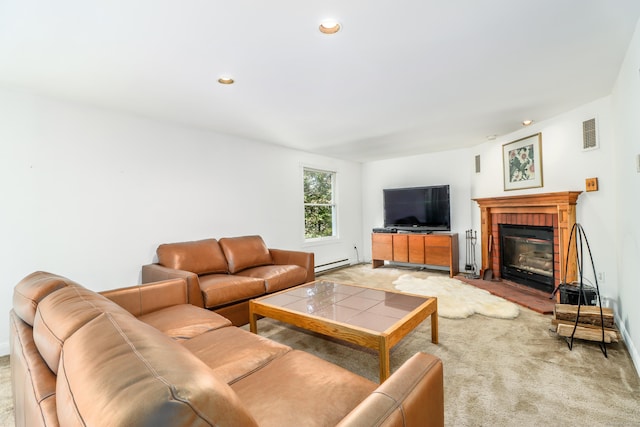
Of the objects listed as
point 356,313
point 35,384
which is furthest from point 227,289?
point 35,384

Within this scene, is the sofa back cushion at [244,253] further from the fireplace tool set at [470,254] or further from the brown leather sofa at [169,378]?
the fireplace tool set at [470,254]

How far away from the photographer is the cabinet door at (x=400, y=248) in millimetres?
5508

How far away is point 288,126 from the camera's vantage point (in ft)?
12.5

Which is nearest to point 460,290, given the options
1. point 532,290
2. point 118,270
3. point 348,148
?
point 532,290

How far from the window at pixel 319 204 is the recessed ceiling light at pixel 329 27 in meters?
3.62

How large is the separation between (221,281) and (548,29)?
10.5 ft

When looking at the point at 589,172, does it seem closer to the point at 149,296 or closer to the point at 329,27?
the point at 329,27

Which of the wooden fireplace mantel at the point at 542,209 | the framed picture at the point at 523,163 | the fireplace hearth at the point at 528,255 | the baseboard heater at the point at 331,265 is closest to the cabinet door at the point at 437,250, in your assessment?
the wooden fireplace mantel at the point at 542,209

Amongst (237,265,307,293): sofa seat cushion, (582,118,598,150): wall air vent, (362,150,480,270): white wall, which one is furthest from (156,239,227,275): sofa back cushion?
(582,118,598,150): wall air vent

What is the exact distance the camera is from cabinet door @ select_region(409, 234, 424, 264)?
17.5 ft

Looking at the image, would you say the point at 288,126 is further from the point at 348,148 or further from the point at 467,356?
the point at 467,356

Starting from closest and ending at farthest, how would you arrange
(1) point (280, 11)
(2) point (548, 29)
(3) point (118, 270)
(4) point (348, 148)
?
(1) point (280, 11), (2) point (548, 29), (3) point (118, 270), (4) point (348, 148)

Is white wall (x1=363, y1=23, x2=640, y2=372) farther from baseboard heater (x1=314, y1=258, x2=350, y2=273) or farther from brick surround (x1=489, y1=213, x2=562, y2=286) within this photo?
baseboard heater (x1=314, y1=258, x2=350, y2=273)

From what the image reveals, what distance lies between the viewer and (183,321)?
2.04 meters
